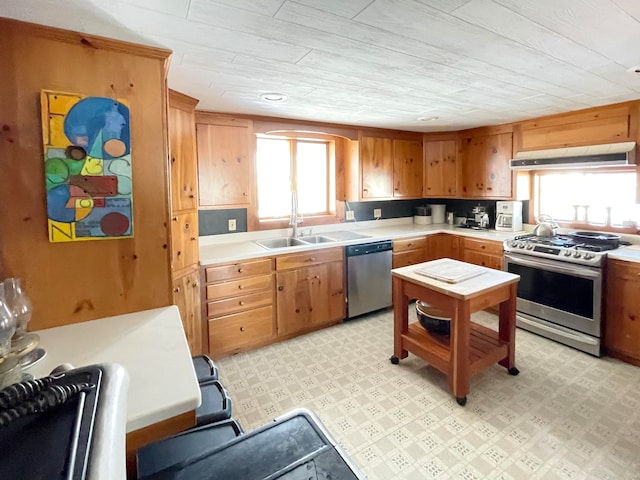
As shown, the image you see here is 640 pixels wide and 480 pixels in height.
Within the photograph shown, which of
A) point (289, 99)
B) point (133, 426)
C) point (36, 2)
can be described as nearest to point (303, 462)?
point (133, 426)

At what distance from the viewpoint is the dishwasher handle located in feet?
11.6

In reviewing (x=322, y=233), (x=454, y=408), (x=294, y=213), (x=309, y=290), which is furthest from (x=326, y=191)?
(x=454, y=408)

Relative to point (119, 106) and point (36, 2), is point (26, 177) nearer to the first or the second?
point (119, 106)

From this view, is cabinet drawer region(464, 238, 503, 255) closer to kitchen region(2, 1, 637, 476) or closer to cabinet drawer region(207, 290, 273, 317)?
cabinet drawer region(207, 290, 273, 317)

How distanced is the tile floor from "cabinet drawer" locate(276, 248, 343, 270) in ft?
2.48

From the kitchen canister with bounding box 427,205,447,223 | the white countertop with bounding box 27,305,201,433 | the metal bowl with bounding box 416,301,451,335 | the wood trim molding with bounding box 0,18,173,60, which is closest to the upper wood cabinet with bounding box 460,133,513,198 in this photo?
the kitchen canister with bounding box 427,205,447,223

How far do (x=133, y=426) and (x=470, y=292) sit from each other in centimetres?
196

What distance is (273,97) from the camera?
103 inches

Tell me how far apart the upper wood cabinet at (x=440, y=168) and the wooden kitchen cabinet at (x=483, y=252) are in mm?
794

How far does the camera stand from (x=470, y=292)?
218 cm

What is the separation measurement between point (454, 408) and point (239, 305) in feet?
6.02

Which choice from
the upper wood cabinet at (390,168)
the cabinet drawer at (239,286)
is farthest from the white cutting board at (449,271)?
the upper wood cabinet at (390,168)

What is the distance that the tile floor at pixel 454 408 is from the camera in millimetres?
1801

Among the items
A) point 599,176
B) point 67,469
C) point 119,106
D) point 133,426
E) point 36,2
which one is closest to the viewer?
point 67,469
